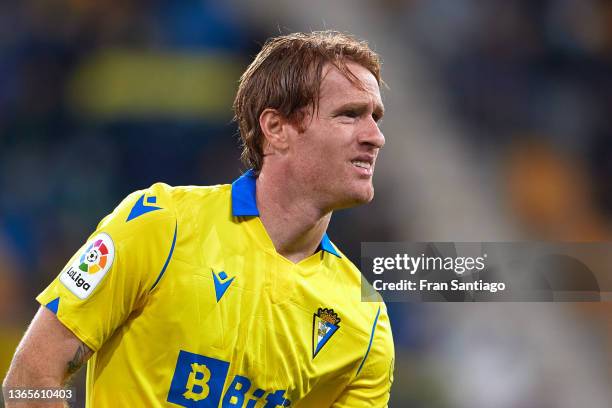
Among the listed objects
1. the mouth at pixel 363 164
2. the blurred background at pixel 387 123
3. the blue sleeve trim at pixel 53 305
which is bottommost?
the blue sleeve trim at pixel 53 305

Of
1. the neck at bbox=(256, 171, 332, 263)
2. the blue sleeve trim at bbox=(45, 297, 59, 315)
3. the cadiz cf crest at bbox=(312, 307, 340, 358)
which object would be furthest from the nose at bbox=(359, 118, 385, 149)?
the blue sleeve trim at bbox=(45, 297, 59, 315)

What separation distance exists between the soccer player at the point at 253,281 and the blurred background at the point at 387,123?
3618mm

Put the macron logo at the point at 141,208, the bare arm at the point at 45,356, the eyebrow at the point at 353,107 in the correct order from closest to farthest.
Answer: the bare arm at the point at 45,356 → the macron logo at the point at 141,208 → the eyebrow at the point at 353,107

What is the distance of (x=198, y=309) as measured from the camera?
3000 millimetres

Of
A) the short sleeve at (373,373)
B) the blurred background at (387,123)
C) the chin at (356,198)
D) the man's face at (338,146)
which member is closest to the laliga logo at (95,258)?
the man's face at (338,146)

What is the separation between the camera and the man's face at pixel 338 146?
3.13 meters

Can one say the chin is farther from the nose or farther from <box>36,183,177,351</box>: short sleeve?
<box>36,183,177,351</box>: short sleeve

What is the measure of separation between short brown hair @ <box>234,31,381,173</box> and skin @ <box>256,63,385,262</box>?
36mm

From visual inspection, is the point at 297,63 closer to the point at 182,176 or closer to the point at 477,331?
the point at 477,331

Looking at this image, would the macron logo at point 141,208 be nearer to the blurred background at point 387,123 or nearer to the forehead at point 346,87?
the forehead at point 346,87

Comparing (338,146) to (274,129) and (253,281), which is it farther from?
(253,281)

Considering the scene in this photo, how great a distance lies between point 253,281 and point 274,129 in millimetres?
540

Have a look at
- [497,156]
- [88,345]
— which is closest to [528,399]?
[497,156]

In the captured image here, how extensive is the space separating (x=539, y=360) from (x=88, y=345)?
4.57m
